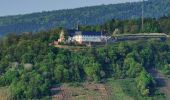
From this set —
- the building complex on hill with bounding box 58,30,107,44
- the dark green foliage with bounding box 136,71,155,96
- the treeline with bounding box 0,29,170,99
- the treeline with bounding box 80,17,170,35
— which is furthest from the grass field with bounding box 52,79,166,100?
the treeline with bounding box 80,17,170,35

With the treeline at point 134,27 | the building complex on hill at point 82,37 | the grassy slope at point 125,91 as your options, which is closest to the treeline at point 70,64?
the grassy slope at point 125,91

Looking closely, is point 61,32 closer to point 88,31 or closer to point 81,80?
point 88,31

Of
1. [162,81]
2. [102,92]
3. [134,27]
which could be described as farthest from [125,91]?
[134,27]

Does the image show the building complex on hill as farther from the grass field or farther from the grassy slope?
the grass field

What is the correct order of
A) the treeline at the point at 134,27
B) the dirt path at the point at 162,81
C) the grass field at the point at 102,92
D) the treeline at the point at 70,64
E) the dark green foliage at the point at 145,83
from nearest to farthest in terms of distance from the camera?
the grass field at the point at 102,92
the dark green foliage at the point at 145,83
the treeline at the point at 70,64
the dirt path at the point at 162,81
the treeline at the point at 134,27

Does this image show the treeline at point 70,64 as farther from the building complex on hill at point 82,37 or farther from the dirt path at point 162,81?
the building complex on hill at point 82,37

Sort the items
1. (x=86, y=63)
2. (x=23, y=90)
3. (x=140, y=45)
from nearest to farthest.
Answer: (x=23, y=90), (x=86, y=63), (x=140, y=45)

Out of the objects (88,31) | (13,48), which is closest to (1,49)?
(13,48)
